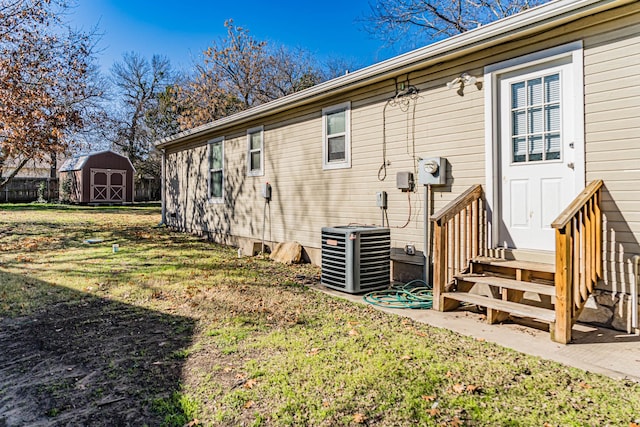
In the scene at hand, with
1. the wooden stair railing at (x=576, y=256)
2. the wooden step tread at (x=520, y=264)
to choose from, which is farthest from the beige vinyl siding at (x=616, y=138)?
the wooden step tread at (x=520, y=264)

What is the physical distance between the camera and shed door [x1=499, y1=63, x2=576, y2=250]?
4.16 m

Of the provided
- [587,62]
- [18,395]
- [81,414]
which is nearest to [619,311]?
[587,62]

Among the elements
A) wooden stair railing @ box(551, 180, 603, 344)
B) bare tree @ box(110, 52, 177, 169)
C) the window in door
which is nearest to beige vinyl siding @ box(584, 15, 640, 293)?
wooden stair railing @ box(551, 180, 603, 344)

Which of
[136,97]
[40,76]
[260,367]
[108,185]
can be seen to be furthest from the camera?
[136,97]

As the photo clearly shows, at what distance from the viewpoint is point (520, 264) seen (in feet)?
13.7

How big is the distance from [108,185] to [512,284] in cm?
2731

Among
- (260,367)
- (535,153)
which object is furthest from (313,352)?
(535,153)

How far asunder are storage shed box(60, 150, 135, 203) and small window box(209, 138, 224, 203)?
18.3 meters

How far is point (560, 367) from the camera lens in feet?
9.55

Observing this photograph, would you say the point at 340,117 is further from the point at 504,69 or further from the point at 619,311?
the point at 619,311

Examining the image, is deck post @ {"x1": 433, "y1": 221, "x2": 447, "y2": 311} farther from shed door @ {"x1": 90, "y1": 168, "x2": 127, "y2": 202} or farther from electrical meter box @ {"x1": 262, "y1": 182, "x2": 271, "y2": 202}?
shed door @ {"x1": 90, "y1": 168, "x2": 127, "y2": 202}

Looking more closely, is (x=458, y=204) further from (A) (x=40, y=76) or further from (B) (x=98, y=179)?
(B) (x=98, y=179)

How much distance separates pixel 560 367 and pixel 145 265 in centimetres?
627

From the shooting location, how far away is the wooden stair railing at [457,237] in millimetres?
4348
